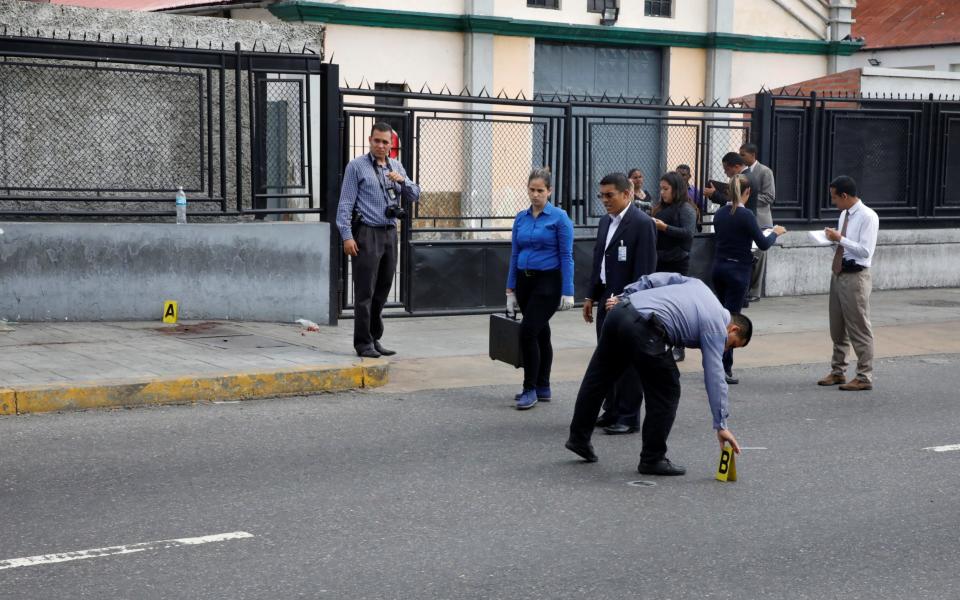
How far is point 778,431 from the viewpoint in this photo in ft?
30.1

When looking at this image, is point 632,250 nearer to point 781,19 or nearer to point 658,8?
point 658,8

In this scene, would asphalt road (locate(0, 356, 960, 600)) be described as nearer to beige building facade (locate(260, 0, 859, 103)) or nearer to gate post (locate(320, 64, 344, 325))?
gate post (locate(320, 64, 344, 325))

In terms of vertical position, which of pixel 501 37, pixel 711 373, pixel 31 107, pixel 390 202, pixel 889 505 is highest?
pixel 501 37

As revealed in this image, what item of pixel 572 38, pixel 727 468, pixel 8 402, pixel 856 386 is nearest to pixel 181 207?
pixel 8 402

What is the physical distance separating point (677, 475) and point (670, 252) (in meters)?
3.81

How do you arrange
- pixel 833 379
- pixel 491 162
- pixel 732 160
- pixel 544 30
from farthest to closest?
pixel 544 30 → pixel 491 162 → pixel 732 160 → pixel 833 379

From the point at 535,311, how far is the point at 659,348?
7.65ft

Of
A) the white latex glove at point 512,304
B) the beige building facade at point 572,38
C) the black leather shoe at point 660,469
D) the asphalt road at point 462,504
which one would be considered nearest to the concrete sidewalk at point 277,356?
the asphalt road at point 462,504

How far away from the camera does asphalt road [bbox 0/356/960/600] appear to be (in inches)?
222

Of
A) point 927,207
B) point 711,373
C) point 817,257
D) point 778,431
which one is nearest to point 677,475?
point 711,373

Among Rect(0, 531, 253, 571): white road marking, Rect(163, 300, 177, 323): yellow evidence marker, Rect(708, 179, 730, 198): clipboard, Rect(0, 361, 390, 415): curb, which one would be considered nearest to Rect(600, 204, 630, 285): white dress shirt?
Rect(0, 361, 390, 415): curb

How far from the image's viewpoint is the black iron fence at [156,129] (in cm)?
1225

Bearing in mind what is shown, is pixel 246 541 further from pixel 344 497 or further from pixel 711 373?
pixel 711 373

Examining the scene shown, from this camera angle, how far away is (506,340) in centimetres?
982
